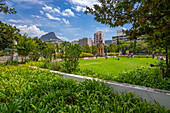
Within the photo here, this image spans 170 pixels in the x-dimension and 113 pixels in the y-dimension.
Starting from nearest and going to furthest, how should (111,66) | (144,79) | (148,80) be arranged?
(148,80) → (144,79) → (111,66)

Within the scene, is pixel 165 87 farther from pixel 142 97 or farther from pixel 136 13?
pixel 136 13

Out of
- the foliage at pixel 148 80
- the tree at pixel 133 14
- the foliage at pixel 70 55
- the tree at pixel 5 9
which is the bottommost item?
the foliage at pixel 148 80

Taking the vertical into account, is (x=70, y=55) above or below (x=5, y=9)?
below

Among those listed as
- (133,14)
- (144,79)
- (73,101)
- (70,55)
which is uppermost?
(133,14)

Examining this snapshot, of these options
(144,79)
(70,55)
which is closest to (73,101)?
(70,55)

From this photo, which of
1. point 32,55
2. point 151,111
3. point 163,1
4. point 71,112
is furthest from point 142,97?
point 32,55

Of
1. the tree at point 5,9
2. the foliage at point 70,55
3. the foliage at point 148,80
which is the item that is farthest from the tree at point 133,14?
the tree at point 5,9

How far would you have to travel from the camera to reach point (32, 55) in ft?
31.4

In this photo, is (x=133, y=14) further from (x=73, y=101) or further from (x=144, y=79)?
(x=73, y=101)

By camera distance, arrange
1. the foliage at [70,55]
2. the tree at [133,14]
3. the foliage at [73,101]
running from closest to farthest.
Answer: the foliage at [73,101], the tree at [133,14], the foliage at [70,55]

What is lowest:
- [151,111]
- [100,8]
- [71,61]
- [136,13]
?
[151,111]

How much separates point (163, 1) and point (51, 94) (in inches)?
128

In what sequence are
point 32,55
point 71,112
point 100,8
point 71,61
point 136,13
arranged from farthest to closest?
point 32,55, point 71,61, point 100,8, point 136,13, point 71,112

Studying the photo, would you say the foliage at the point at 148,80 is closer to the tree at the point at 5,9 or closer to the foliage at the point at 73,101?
the foliage at the point at 73,101
